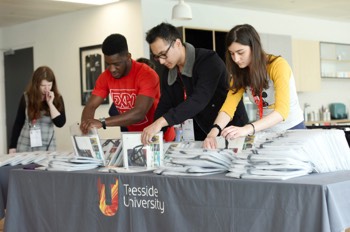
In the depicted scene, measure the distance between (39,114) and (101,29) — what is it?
469cm

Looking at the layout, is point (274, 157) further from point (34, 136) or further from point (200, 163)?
point (34, 136)

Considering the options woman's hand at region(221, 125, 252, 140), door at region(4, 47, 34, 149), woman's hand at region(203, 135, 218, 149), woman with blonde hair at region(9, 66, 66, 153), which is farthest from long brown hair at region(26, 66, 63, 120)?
door at region(4, 47, 34, 149)

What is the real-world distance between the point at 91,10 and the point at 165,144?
20.5 ft

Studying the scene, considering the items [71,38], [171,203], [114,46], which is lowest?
[171,203]

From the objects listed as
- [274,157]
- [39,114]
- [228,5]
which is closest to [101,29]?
[228,5]

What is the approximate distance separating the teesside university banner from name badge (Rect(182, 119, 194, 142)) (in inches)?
35.4

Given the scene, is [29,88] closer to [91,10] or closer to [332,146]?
[332,146]

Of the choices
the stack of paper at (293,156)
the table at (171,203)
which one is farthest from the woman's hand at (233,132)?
the table at (171,203)

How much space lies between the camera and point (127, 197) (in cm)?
270

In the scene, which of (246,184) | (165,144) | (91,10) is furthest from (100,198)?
(91,10)

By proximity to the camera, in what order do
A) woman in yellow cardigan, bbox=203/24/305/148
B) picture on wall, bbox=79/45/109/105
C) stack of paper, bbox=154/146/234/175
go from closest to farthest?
1. stack of paper, bbox=154/146/234/175
2. woman in yellow cardigan, bbox=203/24/305/148
3. picture on wall, bbox=79/45/109/105

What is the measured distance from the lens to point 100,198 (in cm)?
282

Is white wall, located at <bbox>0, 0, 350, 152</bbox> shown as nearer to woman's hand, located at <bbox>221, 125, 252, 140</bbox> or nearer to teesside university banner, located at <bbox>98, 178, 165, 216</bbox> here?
teesside university banner, located at <bbox>98, 178, 165, 216</bbox>

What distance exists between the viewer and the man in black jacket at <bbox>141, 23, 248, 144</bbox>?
125 inches
